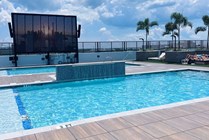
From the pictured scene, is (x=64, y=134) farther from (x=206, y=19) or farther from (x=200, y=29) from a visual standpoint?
(x=200, y=29)

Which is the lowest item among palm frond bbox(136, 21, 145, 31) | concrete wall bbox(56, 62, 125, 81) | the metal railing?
concrete wall bbox(56, 62, 125, 81)

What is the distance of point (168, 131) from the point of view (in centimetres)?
349

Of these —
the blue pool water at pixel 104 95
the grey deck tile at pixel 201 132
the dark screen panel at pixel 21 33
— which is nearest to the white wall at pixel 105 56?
the dark screen panel at pixel 21 33

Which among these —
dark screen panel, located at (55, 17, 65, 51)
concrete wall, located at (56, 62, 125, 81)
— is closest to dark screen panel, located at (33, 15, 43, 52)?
dark screen panel, located at (55, 17, 65, 51)

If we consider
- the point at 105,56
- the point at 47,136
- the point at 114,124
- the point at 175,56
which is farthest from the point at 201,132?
the point at 105,56

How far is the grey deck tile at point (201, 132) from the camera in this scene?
3246 millimetres

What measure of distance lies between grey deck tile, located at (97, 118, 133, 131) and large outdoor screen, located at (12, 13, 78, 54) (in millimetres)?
12797

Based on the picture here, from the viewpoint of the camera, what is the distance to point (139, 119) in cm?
406

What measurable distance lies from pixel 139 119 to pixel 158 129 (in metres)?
0.54

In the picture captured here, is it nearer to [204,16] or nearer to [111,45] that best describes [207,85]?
[111,45]

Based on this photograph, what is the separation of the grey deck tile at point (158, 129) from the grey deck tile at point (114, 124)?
11.4 inches

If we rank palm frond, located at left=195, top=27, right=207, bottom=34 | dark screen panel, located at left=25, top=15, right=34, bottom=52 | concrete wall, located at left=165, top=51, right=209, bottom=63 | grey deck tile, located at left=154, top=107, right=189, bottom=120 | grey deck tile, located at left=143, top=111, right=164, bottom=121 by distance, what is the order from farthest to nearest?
palm frond, located at left=195, top=27, right=207, bottom=34 → dark screen panel, located at left=25, top=15, right=34, bottom=52 → concrete wall, located at left=165, top=51, right=209, bottom=63 → grey deck tile, located at left=154, top=107, right=189, bottom=120 → grey deck tile, located at left=143, top=111, right=164, bottom=121

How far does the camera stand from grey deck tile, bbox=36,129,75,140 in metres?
3.35

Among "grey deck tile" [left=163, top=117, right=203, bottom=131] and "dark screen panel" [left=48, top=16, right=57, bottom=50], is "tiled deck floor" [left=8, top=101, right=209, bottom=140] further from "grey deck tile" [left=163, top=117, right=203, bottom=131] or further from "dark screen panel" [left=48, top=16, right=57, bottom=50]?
"dark screen panel" [left=48, top=16, right=57, bottom=50]
